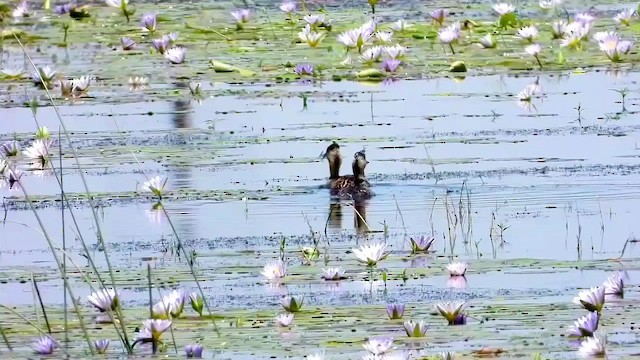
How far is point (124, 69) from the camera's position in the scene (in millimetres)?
14180

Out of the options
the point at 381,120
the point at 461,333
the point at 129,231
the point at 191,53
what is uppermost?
the point at 191,53

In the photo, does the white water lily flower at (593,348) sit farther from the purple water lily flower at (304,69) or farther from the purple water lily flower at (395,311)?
the purple water lily flower at (304,69)

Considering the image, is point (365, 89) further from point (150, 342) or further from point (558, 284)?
point (150, 342)

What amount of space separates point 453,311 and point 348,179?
11.9ft

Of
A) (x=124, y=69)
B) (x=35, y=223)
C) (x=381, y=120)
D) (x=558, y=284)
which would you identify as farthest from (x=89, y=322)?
(x=124, y=69)

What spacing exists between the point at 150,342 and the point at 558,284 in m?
1.56

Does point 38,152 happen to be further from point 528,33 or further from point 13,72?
point 528,33

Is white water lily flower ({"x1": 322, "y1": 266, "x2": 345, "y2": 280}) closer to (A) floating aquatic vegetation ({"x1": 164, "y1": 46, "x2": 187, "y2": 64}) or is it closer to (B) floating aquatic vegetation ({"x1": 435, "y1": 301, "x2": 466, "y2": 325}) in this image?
(B) floating aquatic vegetation ({"x1": 435, "y1": 301, "x2": 466, "y2": 325})

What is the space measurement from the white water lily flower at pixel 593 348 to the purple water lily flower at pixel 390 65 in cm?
782

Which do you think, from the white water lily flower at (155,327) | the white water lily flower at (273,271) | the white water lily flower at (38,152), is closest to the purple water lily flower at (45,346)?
the white water lily flower at (155,327)

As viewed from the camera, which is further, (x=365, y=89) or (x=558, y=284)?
(x=365, y=89)

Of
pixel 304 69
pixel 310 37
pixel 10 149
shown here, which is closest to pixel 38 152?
pixel 10 149

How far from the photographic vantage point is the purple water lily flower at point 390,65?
43.7 feet

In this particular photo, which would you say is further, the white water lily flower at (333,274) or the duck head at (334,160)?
the duck head at (334,160)
